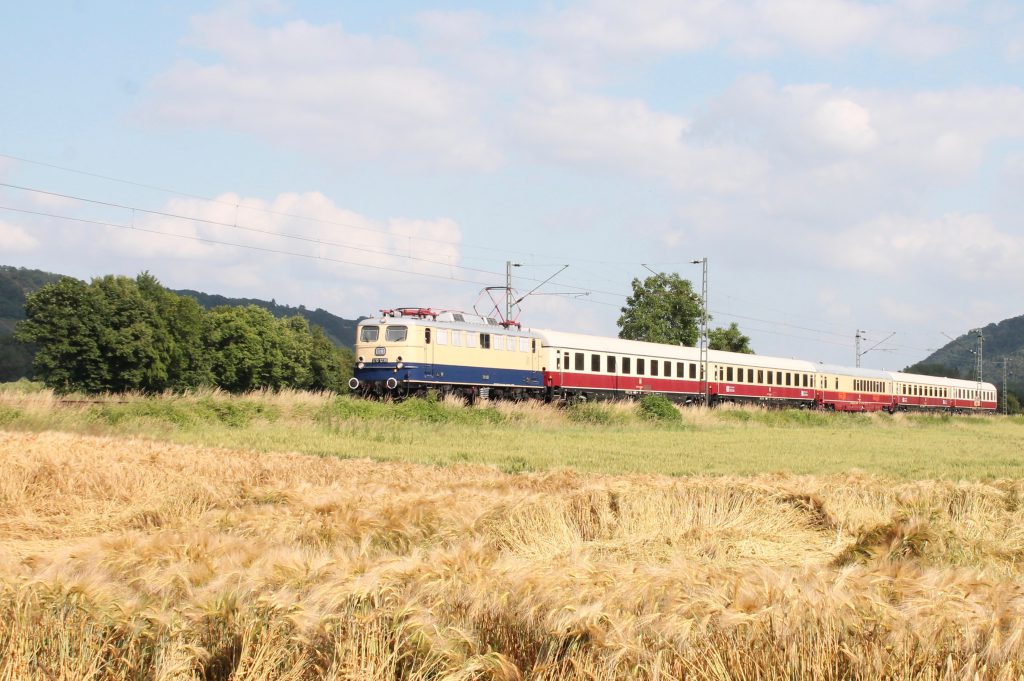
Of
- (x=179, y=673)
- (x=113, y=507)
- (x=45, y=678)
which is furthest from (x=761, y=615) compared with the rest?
(x=113, y=507)

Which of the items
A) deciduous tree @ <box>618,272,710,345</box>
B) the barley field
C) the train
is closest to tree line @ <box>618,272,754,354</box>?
deciduous tree @ <box>618,272,710,345</box>

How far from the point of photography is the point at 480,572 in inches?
242

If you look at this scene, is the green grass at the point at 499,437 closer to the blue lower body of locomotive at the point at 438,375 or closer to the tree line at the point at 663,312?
the blue lower body of locomotive at the point at 438,375

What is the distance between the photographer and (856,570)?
6336 millimetres

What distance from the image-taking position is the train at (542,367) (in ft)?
146

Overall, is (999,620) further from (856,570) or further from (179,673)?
(179,673)

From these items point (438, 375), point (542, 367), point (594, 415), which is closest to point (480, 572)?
point (594, 415)

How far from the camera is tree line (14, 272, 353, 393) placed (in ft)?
275

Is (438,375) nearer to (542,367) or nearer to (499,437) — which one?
(542,367)

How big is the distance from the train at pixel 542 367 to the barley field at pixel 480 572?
2519 centimetres

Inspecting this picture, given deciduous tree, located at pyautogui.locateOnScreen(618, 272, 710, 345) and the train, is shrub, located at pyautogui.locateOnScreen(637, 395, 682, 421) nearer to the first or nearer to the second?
the train

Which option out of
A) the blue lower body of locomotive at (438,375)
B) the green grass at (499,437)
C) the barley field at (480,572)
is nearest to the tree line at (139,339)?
the blue lower body of locomotive at (438,375)

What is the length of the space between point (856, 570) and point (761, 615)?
57.8 inches

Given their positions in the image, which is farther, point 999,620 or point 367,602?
point 367,602
